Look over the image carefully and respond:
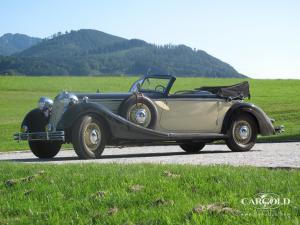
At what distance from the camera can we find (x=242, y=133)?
553 inches

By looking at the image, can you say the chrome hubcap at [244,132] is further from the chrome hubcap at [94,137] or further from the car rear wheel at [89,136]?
the chrome hubcap at [94,137]

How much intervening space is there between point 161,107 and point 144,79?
3.40 feet

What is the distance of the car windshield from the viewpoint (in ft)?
44.6

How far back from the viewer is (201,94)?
13.9 m

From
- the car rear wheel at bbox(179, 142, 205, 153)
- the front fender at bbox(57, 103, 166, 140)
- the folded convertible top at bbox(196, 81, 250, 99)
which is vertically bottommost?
the car rear wheel at bbox(179, 142, 205, 153)

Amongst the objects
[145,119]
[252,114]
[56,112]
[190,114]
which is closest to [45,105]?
[56,112]

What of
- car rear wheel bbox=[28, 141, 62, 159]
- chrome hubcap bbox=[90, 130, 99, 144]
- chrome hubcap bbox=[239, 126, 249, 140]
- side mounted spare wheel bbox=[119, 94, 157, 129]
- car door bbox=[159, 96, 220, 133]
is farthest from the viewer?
chrome hubcap bbox=[239, 126, 249, 140]

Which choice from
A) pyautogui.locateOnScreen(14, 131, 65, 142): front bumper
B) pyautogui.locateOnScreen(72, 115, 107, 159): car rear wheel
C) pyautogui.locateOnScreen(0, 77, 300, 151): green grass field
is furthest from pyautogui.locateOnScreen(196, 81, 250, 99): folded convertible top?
pyautogui.locateOnScreen(0, 77, 300, 151): green grass field

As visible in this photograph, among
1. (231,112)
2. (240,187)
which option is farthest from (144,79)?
(240,187)

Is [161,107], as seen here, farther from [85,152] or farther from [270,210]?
[270,210]

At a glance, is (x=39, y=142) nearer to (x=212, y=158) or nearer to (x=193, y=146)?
(x=193, y=146)

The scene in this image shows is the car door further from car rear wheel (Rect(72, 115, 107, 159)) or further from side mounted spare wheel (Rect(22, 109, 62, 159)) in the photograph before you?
side mounted spare wheel (Rect(22, 109, 62, 159))

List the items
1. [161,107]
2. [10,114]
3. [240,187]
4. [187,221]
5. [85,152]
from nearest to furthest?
[187,221]
[240,187]
[85,152]
[161,107]
[10,114]

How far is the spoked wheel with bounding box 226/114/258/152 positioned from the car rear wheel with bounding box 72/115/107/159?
10.7 feet
